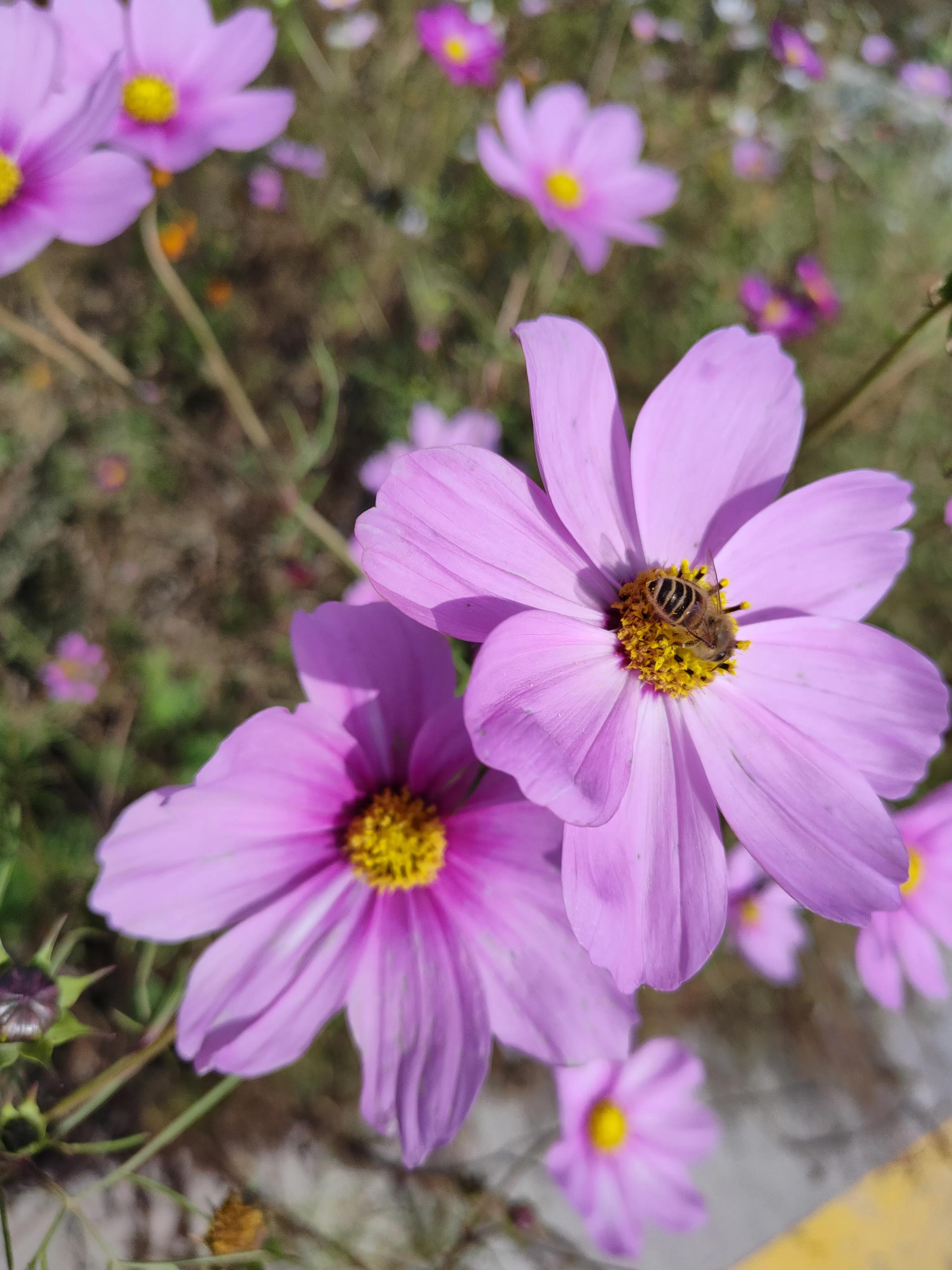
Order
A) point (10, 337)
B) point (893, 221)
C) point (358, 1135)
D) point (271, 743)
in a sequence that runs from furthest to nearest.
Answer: point (893, 221)
point (10, 337)
point (358, 1135)
point (271, 743)

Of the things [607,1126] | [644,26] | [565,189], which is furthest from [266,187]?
[607,1126]

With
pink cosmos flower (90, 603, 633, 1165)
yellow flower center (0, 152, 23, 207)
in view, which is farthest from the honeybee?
yellow flower center (0, 152, 23, 207)

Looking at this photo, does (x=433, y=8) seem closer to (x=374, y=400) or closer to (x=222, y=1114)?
(x=374, y=400)

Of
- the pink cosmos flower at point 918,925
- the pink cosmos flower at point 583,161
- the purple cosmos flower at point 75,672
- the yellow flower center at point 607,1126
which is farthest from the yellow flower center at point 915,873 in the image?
the purple cosmos flower at point 75,672

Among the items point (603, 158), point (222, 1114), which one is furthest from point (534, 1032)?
point (603, 158)

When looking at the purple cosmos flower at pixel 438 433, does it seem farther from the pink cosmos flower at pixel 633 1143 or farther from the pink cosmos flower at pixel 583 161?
the pink cosmos flower at pixel 633 1143

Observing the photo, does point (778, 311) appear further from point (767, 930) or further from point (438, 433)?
point (767, 930)

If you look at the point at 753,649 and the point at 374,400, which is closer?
the point at 753,649
